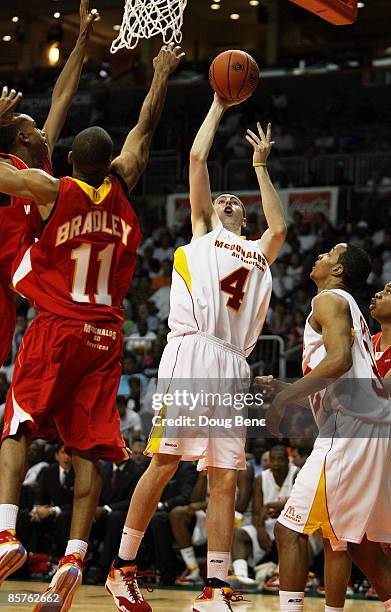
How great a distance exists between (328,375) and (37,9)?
20.6 meters

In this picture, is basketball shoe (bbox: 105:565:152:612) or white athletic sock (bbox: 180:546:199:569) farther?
white athletic sock (bbox: 180:546:199:569)

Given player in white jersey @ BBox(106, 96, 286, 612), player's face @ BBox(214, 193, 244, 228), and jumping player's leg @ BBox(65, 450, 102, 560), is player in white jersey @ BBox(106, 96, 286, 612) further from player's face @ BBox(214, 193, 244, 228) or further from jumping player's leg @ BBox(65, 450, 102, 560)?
jumping player's leg @ BBox(65, 450, 102, 560)

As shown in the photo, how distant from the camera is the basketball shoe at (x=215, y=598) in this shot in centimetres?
558

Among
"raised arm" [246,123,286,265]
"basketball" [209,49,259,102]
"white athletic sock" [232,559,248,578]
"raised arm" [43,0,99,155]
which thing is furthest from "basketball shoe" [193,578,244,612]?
"white athletic sock" [232,559,248,578]

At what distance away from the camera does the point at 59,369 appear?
5.31 metres

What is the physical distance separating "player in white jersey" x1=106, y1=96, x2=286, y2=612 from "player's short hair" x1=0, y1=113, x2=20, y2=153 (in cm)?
106

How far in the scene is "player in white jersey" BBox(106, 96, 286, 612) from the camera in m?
5.80

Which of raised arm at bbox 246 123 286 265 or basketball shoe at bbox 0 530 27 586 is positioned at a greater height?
raised arm at bbox 246 123 286 265

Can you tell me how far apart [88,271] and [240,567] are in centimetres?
568

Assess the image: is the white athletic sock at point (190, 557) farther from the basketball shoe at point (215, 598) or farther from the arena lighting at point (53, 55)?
the arena lighting at point (53, 55)

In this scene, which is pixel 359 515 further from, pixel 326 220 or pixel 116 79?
pixel 116 79

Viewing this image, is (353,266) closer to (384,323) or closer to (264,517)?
(384,323)

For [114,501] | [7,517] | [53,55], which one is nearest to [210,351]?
[7,517]

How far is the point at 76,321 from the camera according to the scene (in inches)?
212
